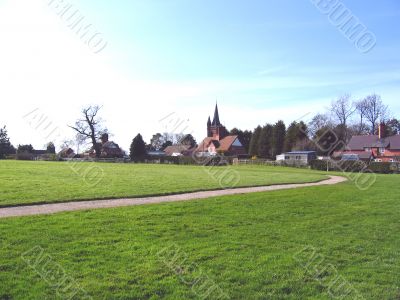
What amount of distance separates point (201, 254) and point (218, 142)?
99.3m

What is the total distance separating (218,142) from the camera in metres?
107

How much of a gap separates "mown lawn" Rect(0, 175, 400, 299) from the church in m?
84.1

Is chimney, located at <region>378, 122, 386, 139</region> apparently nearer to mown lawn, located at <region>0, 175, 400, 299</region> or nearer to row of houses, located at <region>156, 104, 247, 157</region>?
row of houses, located at <region>156, 104, 247, 157</region>

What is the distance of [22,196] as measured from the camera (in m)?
14.3

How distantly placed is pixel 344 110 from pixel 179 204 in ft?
255

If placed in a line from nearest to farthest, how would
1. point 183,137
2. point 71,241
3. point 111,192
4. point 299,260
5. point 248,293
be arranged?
1. point 248,293
2. point 299,260
3. point 71,241
4. point 111,192
5. point 183,137

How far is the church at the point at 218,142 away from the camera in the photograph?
331ft

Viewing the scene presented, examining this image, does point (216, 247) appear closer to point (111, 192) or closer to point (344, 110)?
point (111, 192)

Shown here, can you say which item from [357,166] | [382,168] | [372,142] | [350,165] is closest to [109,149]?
[372,142]

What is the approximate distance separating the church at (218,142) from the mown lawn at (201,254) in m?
84.1

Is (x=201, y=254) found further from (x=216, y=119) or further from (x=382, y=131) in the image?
(x=216, y=119)

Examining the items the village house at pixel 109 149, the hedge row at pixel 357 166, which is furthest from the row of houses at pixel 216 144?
the hedge row at pixel 357 166

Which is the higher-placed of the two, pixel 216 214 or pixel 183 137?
pixel 183 137

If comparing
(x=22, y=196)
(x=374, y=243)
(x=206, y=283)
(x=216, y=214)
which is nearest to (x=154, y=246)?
(x=206, y=283)
